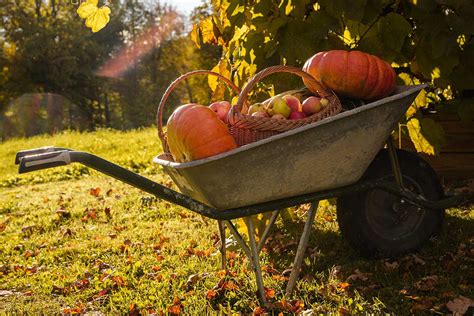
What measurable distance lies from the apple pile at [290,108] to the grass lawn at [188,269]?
856 mm

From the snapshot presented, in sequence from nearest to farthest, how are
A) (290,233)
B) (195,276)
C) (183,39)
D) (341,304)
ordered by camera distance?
(341,304) → (195,276) → (290,233) → (183,39)

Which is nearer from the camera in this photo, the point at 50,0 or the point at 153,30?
the point at 50,0

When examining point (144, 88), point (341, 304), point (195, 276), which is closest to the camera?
point (341, 304)

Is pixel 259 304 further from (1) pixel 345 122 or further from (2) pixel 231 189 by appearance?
(1) pixel 345 122

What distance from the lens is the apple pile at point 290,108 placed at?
249 centimetres

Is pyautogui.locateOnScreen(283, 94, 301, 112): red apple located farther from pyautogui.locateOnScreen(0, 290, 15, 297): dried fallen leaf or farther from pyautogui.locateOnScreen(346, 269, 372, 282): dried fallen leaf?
pyautogui.locateOnScreen(0, 290, 15, 297): dried fallen leaf

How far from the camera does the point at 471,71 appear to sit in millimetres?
2895

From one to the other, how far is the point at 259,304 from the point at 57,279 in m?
1.36

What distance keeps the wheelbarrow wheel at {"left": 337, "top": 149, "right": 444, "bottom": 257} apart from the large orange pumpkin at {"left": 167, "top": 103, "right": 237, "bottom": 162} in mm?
946

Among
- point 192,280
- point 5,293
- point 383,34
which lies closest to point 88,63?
point 5,293

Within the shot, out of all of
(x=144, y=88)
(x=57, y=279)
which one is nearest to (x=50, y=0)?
(x=144, y=88)

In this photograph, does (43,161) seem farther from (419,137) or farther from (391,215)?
(419,137)

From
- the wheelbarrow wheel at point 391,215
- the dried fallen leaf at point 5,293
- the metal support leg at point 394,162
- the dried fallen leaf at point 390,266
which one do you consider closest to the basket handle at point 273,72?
the metal support leg at point 394,162

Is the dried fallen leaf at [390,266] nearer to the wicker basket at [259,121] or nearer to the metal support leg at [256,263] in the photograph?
the metal support leg at [256,263]
